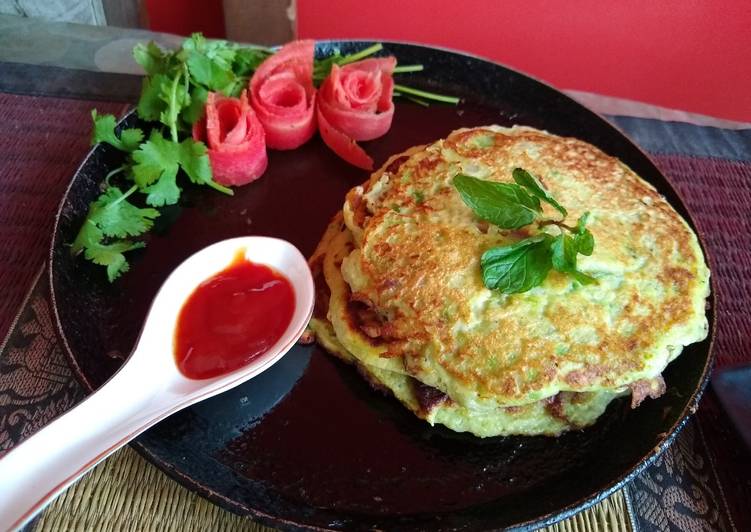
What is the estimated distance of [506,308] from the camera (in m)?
1.55

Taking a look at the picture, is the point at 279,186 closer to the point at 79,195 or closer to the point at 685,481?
the point at 79,195

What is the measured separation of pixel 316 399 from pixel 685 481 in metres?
1.08

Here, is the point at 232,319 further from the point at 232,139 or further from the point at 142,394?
the point at 232,139

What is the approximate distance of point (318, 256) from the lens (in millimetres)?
1967

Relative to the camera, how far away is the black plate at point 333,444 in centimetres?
146

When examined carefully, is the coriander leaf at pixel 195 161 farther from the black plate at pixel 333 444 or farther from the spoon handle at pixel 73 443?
the spoon handle at pixel 73 443

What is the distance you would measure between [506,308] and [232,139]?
1157 millimetres

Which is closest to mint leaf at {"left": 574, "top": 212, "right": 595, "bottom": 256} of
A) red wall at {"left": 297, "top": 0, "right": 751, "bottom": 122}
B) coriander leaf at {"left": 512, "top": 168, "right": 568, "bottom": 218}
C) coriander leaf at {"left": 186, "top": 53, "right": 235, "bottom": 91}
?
coriander leaf at {"left": 512, "top": 168, "right": 568, "bottom": 218}

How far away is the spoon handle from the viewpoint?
121 centimetres

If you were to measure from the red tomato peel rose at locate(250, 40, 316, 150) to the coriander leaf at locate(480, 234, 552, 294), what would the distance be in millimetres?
1088

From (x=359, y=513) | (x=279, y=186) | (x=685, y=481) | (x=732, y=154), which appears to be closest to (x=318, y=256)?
(x=279, y=186)

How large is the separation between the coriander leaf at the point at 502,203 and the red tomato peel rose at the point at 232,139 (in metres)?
0.89

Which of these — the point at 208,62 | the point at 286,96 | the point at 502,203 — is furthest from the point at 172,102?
the point at 502,203

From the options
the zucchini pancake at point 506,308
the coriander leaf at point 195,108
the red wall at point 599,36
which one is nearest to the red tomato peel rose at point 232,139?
the coriander leaf at point 195,108
